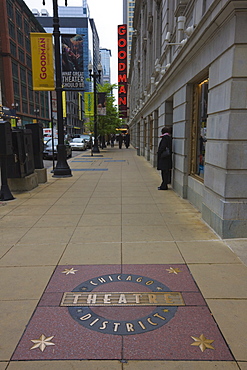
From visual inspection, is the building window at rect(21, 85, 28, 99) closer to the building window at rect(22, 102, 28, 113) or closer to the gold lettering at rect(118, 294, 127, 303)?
the building window at rect(22, 102, 28, 113)

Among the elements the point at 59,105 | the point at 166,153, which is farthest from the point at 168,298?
the point at 59,105

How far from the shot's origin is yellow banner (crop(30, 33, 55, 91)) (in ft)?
38.7

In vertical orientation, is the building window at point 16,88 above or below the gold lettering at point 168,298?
above

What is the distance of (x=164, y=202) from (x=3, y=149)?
4363mm

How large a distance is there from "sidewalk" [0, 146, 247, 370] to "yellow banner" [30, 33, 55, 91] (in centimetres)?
728

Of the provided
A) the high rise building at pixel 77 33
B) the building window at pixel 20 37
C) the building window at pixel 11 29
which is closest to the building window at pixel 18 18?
the building window at pixel 20 37

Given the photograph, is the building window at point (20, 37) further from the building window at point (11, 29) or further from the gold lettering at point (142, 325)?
the gold lettering at point (142, 325)

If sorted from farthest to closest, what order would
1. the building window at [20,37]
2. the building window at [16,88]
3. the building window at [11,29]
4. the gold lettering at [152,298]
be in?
the building window at [20,37] → the building window at [16,88] → the building window at [11,29] → the gold lettering at [152,298]

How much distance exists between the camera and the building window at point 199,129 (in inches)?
282

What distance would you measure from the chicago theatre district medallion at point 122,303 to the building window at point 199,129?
167 inches

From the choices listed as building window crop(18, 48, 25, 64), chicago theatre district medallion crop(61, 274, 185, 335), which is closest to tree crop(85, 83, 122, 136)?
chicago theatre district medallion crop(61, 274, 185, 335)
